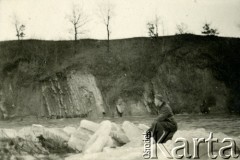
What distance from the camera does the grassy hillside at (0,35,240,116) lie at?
96.7 ft

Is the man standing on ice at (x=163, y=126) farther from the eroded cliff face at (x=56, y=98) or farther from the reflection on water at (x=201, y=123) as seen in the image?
the eroded cliff face at (x=56, y=98)

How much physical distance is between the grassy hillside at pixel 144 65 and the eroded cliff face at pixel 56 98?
49 cm

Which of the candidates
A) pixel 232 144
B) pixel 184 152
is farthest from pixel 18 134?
pixel 232 144

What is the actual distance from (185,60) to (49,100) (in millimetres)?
11414

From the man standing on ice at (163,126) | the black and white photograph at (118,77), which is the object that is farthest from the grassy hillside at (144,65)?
the man standing on ice at (163,126)

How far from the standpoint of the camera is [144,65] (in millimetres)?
31938

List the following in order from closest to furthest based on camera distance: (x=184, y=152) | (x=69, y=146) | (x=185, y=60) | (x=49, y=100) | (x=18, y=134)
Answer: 1. (x=184, y=152)
2. (x=69, y=146)
3. (x=18, y=134)
4. (x=49, y=100)
5. (x=185, y=60)

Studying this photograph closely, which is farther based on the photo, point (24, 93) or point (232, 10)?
point (24, 93)

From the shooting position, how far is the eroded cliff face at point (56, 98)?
2869cm

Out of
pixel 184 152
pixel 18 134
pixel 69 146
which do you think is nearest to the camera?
pixel 184 152

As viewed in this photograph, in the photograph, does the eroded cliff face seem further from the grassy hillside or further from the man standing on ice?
the man standing on ice

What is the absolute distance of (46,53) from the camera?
3366cm

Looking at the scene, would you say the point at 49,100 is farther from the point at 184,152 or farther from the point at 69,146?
the point at 184,152

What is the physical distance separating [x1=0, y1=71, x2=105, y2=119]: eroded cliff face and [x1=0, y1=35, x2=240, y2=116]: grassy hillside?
0.49m
